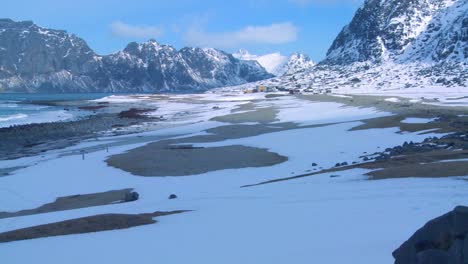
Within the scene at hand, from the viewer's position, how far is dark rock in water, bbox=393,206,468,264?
6.82m

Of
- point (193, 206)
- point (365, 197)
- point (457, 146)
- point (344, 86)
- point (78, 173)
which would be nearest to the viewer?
point (365, 197)

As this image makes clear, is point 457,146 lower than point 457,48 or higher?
lower

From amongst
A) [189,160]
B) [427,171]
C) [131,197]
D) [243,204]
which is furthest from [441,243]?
[189,160]

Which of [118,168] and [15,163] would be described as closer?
[118,168]

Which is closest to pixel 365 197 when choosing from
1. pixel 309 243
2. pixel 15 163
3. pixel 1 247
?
pixel 309 243

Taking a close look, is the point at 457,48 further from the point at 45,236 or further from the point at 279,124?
the point at 45,236

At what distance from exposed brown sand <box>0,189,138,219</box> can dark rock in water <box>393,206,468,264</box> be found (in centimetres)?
1669

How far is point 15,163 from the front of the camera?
36812mm

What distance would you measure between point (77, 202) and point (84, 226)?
8.74 meters

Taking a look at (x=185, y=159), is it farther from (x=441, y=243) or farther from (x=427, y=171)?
(x=441, y=243)

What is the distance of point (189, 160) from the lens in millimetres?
33281

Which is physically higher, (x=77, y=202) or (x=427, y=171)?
(x=427, y=171)

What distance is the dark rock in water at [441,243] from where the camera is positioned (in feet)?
22.4

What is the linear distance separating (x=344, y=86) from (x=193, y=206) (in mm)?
168856
